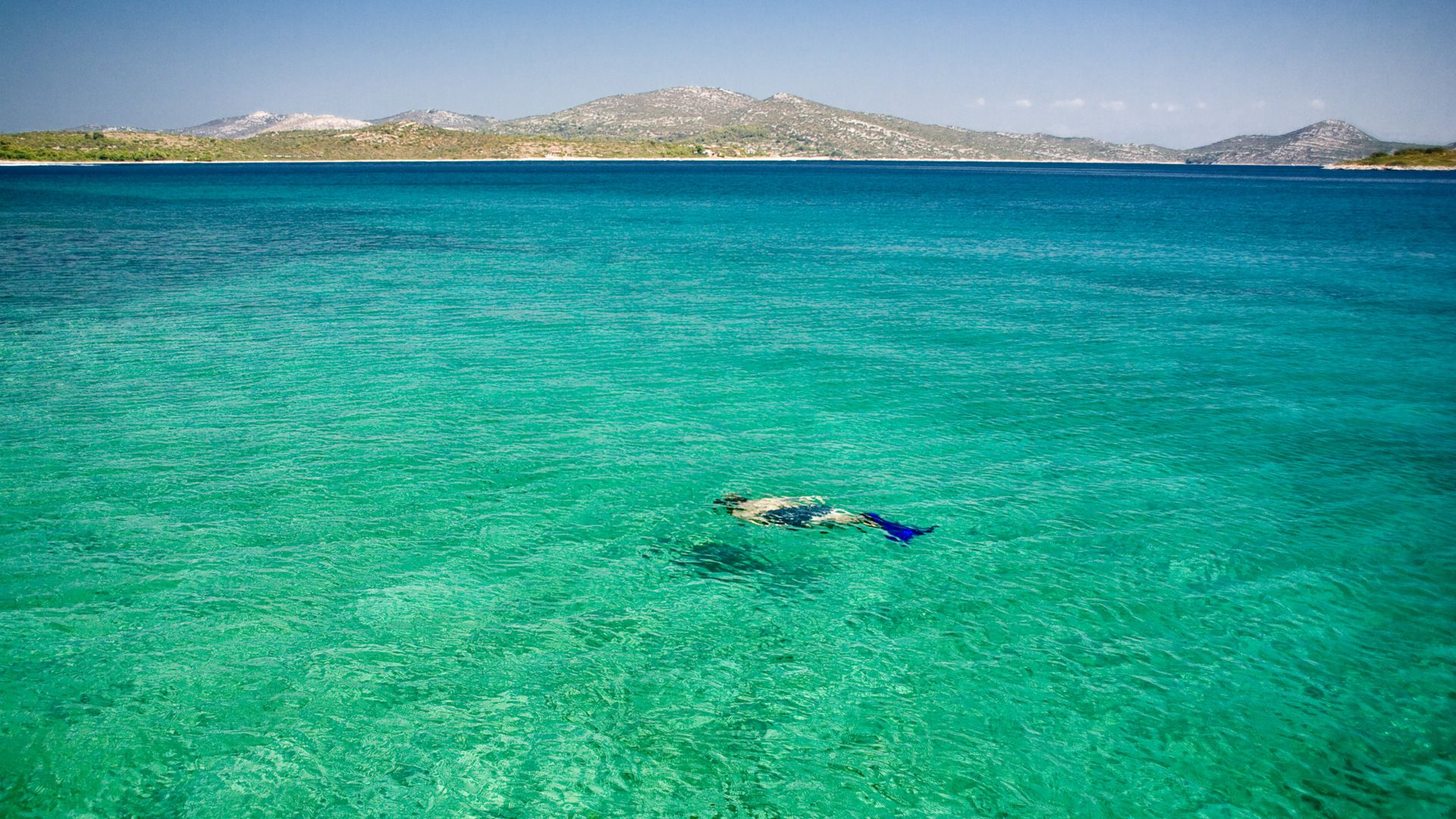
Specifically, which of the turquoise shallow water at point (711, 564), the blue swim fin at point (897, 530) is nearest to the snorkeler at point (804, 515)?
the blue swim fin at point (897, 530)

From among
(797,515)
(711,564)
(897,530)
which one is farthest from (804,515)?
(711,564)

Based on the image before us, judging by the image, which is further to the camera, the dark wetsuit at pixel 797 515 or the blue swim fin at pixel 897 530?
the dark wetsuit at pixel 797 515

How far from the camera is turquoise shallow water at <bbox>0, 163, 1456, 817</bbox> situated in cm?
881

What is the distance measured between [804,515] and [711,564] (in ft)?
7.77

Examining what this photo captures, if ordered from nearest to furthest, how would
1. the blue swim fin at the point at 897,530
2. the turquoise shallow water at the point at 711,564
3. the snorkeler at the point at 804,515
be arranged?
the turquoise shallow water at the point at 711,564, the blue swim fin at the point at 897,530, the snorkeler at the point at 804,515

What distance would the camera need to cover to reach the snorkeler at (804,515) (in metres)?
14.2

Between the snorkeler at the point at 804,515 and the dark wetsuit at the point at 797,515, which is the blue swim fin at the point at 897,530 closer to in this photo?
the snorkeler at the point at 804,515

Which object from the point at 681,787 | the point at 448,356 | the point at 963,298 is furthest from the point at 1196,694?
the point at 963,298

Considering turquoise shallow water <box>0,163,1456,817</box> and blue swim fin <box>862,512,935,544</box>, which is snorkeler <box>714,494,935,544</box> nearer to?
blue swim fin <box>862,512,935,544</box>

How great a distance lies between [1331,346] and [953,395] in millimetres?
16791

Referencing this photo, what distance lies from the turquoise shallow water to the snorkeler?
14.2 inches

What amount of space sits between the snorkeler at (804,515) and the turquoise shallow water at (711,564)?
0.36 meters

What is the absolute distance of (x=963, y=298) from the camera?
1435 inches

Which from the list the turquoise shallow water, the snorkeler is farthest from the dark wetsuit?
the turquoise shallow water
